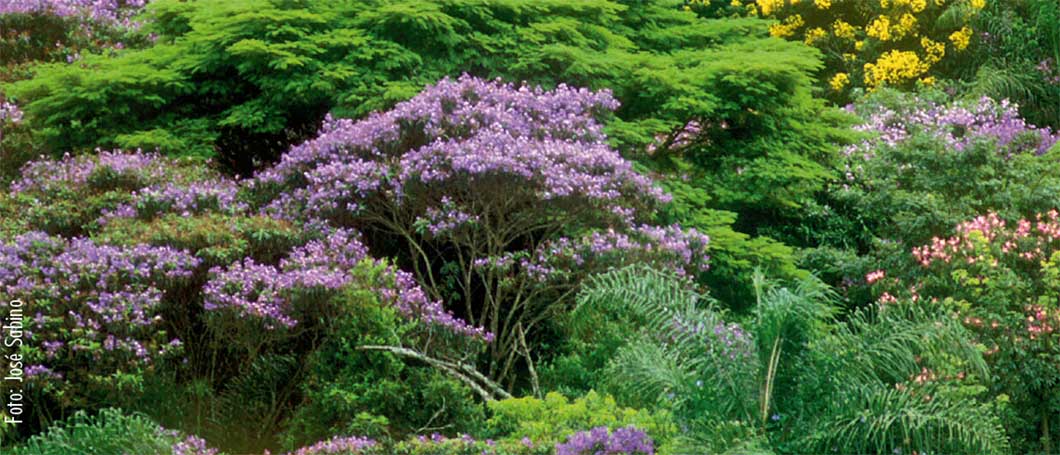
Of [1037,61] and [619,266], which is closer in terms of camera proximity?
[619,266]

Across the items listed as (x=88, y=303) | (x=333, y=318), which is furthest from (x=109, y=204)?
(x=333, y=318)

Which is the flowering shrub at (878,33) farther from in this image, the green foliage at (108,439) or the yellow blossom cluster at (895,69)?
the green foliage at (108,439)

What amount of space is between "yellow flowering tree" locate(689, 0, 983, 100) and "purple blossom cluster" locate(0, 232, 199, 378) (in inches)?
413

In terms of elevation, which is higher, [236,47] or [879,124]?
[236,47]

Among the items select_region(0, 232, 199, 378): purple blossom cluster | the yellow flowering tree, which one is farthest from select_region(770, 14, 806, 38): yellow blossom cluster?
select_region(0, 232, 199, 378): purple blossom cluster

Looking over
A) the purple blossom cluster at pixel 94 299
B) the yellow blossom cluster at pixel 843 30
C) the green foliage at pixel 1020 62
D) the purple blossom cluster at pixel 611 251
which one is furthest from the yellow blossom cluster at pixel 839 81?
the purple blossom cluster at pixel 94 299

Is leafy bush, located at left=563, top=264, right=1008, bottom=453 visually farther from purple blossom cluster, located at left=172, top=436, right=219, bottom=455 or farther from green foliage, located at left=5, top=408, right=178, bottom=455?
green foliage, located at left=5, top=408, right=178, bottom=455

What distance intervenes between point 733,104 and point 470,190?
3.41 metres

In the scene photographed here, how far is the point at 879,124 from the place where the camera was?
15.4 m

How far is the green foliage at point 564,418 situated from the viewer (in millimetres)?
7922

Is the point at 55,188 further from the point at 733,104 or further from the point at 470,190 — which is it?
the point at 733,104

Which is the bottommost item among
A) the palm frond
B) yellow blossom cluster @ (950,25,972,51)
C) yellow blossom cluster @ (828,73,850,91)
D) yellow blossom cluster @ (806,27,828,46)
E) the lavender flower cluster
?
yellow blossom cluster @ (828,73,850,91)

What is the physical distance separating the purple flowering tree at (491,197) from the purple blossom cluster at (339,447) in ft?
5.45

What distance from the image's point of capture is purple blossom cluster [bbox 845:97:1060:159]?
14.5 metres
